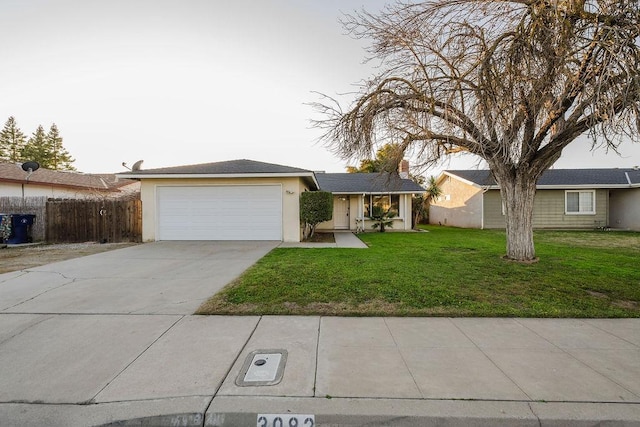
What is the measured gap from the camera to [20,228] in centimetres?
1105

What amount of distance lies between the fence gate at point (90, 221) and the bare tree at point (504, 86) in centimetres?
946

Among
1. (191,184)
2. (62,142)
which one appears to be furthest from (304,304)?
(62,142)

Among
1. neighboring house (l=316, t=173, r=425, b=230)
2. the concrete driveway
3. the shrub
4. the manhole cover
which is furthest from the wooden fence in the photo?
the manhole cover

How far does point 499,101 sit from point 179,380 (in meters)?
6.70

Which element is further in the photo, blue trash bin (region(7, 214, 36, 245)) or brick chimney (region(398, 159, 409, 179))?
brick chimney (region(398, 159, 409, 179))

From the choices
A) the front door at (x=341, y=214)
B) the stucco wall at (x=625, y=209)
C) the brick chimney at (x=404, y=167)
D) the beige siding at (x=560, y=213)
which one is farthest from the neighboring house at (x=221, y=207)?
the stucco wall at (x=625, y=209)

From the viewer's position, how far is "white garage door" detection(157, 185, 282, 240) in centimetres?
1155

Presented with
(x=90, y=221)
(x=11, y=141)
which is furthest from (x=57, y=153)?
(x=90, y=221)

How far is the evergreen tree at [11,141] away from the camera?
40.3m

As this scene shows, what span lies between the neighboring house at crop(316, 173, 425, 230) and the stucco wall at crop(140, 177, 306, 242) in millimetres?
5625

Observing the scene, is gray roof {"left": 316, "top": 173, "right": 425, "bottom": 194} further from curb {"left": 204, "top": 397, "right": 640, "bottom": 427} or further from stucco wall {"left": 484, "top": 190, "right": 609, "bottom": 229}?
curb {"left": 204, "top": 397, "right": 640, "bottom": 427}

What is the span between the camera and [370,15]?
6.51 metres

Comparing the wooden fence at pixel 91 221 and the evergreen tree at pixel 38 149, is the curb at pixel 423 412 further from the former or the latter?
the evergreen tree at pixel 38 149

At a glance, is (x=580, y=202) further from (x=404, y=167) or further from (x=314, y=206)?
(x=314, y=206)
